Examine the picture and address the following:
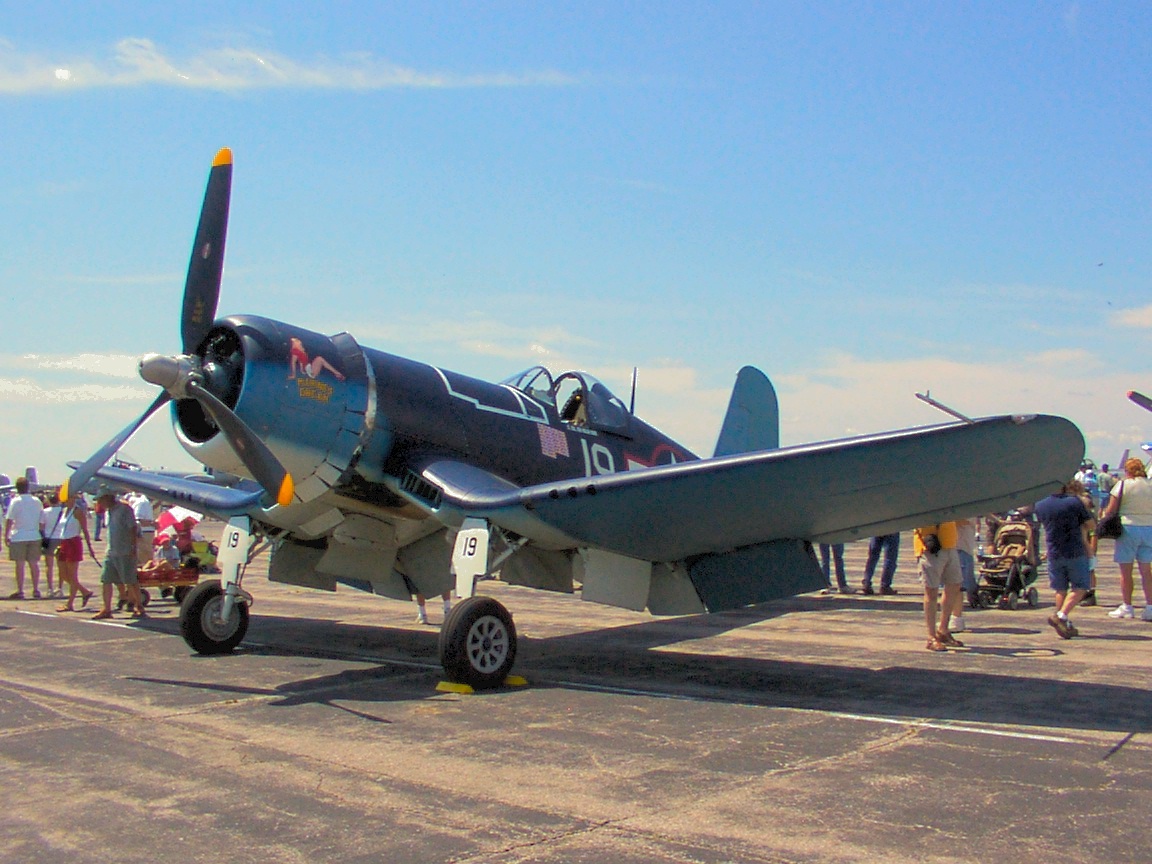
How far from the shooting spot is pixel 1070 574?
10.4 m

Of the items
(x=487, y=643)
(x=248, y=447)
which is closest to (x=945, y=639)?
(x=487, y=643)

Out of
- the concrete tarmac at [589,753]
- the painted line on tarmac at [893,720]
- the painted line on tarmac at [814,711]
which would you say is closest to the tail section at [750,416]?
the concrete tarmac at [589,753]

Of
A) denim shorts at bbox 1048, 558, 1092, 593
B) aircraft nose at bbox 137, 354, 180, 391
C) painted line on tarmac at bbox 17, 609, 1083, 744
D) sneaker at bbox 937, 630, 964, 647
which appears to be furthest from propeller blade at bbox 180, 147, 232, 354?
denim shorts at bbox 1048, 558, 1092, 593

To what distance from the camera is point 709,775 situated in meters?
5.19

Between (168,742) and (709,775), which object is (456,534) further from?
(709,775)

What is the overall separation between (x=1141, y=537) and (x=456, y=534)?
315 inches

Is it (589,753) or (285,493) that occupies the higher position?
(285,493)

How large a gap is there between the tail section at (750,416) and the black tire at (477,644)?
665cm

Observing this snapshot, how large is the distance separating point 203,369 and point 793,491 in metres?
4.70

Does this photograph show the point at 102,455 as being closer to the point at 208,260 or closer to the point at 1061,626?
the point at 208,260

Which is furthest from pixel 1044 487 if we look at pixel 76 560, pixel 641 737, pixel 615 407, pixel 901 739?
pixel 76 560

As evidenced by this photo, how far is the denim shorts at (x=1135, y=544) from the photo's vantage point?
37.8 feet

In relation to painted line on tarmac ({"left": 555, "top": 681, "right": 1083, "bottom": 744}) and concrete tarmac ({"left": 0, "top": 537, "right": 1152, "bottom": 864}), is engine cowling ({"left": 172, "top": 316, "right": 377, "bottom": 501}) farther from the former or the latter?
painted line on tarmac ({"left": 555, "top": 681, "right": 1083, "bottom": 744})

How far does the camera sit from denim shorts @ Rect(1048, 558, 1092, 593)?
34.0 feet
